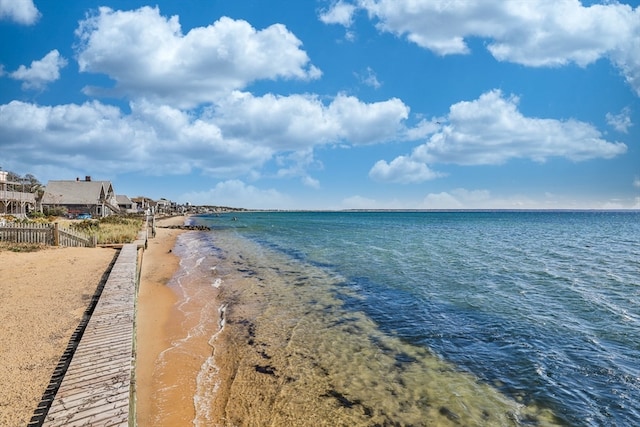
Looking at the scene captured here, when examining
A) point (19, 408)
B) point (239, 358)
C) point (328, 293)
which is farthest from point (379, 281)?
point (19, 408)

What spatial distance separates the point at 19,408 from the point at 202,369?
11.3 feet

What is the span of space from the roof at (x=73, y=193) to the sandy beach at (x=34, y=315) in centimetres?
5396

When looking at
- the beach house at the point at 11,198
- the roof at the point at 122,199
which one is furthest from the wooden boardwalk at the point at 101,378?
the roof at the point at 122,199

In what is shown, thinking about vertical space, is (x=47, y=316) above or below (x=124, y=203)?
below

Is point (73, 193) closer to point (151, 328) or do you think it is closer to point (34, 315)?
point (34, 315)

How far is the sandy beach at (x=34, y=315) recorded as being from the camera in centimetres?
638

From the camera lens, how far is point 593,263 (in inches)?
960

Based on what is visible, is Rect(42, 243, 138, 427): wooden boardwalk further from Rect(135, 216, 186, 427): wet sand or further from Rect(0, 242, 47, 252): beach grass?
Rect(0, 242, 47, 252): beach grass

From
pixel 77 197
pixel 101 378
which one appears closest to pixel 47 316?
pixel 101 378

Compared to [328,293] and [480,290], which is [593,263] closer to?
[480,290]

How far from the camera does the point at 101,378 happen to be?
20.3 feet

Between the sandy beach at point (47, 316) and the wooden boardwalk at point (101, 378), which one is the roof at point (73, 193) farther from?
the wooden boardwalk at point (101, 378)

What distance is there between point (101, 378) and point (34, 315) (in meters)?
5.77

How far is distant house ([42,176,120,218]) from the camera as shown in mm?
65188
